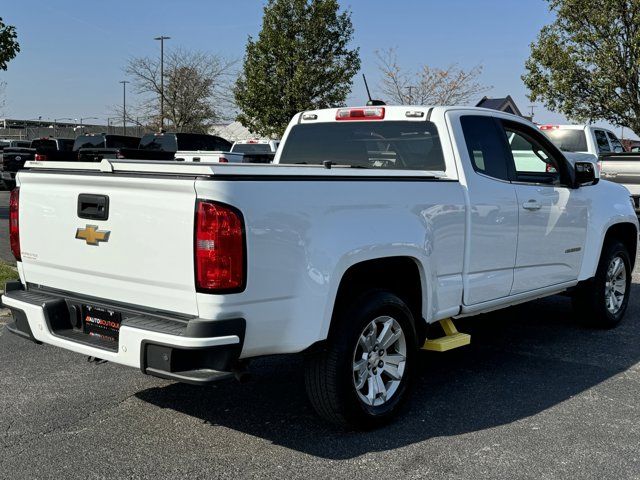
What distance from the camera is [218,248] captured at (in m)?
3.39

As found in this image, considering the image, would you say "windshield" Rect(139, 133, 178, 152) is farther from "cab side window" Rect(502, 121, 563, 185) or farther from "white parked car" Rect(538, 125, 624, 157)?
"cab side window" Rect(502, 121, 563, 185)

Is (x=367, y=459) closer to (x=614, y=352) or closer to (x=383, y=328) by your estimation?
(x=383, y=328)

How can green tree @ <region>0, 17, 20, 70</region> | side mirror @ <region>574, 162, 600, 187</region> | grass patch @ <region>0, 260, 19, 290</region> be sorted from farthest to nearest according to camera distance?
1. green tree @ <region>0, 17, 20, 70</region>
2. grass patch @ <region>0, 260, 19, 290</region>
3. side mirror @ <region>574, 162, 600, 187</region>

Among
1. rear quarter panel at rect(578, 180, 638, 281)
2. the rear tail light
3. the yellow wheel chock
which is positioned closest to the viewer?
the yellow wheel chock

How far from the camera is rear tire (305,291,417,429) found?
397 cm

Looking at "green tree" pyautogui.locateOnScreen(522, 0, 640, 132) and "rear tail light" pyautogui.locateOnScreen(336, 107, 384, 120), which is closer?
"rear tail light" pyautogui.locateOnScreen(336, 107, 384, 120)

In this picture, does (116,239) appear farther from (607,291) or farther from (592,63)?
(592,63)

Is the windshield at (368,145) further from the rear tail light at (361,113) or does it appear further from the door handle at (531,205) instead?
the door handle at (531,205)

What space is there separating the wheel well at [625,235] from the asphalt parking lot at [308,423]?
123 cm

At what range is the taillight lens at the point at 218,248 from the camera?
3.38 meters

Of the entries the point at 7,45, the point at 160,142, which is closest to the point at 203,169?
the point at 7,45

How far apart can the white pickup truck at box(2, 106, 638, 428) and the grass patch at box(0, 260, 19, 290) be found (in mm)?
3887

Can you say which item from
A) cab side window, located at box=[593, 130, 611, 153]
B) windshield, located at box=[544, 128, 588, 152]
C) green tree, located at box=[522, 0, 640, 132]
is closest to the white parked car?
windshield, located at box=[544, 128, 588, 152]

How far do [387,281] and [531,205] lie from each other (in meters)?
1.49
